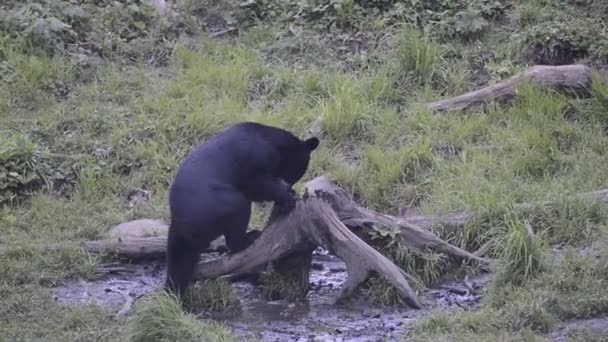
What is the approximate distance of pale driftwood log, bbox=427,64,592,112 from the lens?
398 inches

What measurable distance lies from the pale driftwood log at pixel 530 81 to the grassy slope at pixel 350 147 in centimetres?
13

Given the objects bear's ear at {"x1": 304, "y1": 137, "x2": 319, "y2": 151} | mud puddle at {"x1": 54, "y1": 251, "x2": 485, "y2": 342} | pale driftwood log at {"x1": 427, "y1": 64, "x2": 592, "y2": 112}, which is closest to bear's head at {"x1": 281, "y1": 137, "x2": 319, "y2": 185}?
bear's ear at {"x1": 304, "y1": 137, "x2": 319, "y2": 151}

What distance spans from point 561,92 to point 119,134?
409cm

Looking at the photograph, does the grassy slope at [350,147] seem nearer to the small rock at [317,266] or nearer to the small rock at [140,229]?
the small rock at [140,229]

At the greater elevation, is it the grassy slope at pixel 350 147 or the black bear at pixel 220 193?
the black bear at pixel 220 193

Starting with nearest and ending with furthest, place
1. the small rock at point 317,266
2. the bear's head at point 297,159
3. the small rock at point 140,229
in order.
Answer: the bear's head at point 297,159 → the small rock at point 317,266 → the small rock at point 140,229

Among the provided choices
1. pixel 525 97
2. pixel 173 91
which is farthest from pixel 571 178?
pixel 173 91

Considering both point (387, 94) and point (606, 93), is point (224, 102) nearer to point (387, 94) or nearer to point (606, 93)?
point (387, 94)

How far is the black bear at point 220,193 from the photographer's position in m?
6.99

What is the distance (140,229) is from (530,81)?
3.92 meters

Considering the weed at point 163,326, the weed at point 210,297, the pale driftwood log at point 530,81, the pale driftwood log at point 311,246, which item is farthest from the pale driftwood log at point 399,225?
the pale driftwood log at point 530,81

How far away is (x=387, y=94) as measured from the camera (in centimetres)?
1055

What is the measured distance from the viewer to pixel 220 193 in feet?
23.2

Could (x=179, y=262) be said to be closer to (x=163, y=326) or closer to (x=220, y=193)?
(x=220, y=193)
